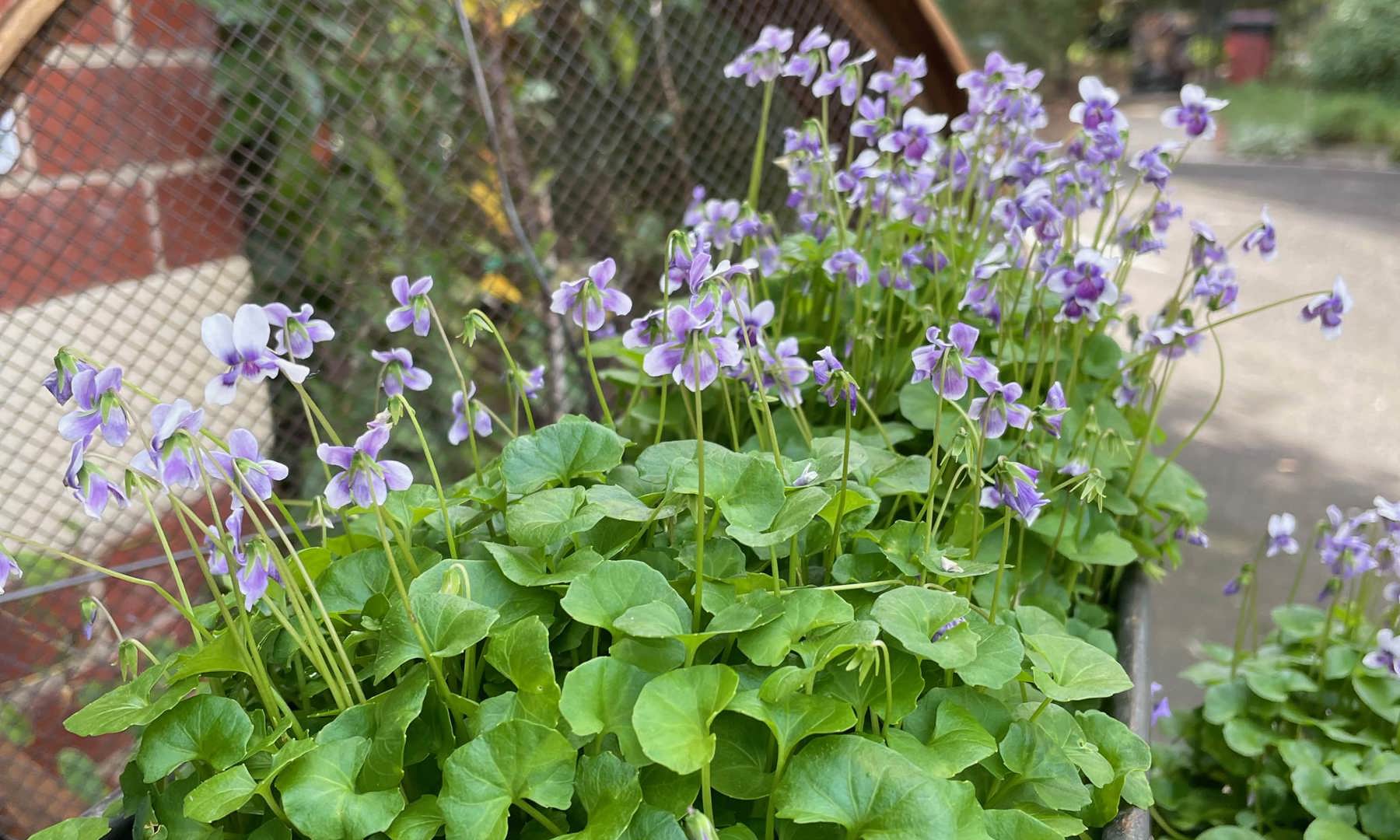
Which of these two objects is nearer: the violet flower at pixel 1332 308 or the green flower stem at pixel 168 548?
the green flower stem at pixel 168 548

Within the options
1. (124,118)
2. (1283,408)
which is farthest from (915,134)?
(1283,408)

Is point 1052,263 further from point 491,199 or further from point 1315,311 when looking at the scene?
point 491,199

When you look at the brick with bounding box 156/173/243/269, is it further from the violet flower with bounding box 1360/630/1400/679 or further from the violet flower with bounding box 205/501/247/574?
the violet flower with bounding box 1360/630/1400/679

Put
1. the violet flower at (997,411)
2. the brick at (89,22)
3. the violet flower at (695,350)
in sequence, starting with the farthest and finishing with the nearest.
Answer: the brick at (89,22), the violet flower at (997,411), the violet flower at (695,350)

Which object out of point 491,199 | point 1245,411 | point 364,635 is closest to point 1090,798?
point 364,635

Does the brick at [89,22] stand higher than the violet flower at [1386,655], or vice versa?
the violet flower at [1386,655]

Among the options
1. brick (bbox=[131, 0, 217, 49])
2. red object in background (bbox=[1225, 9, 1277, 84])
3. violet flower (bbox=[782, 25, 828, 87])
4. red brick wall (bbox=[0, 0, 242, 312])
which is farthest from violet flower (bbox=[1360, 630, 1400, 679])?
red object in background (bbox=[1225, 9, 1277, 84])

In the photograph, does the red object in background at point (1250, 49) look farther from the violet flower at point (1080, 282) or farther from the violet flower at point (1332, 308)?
the violet flower at point (1080, 282)

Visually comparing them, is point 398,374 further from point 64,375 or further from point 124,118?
point 124,118

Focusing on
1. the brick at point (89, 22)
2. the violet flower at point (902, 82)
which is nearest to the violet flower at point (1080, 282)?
the violet flower at point (902, 82)
